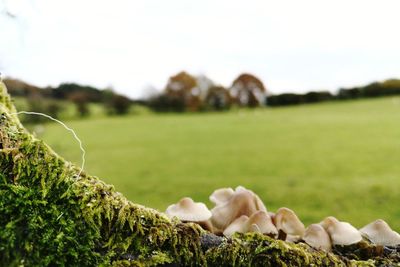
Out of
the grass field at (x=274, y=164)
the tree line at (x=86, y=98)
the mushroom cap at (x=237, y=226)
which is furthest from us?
the tree line at (x=86, y=98)

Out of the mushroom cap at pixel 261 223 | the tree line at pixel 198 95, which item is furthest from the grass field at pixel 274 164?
the tree line at pixel 198 95

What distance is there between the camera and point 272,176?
15031 mm

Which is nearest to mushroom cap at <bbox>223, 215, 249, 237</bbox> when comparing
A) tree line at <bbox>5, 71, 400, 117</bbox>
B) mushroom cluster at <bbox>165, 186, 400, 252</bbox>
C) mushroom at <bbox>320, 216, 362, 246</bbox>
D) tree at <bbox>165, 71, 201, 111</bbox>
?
mushroom cluster at <bbox>165, 186, 400, 252</bbox>

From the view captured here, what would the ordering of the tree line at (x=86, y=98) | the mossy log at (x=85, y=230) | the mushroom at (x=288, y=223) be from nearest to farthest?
the mossy log at (x=85, y=230)
the mushroom at (x=288, y=223)
the tree line at (x=86, y=98)

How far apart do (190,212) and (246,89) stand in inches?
2702

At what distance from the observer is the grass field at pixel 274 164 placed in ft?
38.8

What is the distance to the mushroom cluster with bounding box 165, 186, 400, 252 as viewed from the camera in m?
1.70

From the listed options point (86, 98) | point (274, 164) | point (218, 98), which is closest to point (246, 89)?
point (218, 98)

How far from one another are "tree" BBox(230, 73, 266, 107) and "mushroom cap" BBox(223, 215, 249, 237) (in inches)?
2515

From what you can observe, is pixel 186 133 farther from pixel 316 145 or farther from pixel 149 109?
pixel 149 109

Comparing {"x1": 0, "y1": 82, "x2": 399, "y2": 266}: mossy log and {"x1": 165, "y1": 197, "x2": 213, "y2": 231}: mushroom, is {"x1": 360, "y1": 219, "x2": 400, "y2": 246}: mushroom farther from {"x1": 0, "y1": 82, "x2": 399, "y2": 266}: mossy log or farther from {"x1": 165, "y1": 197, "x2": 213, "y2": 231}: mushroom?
{"x1": 165, "y1": 197, "x2": 213, "y2": 231}: mushroom

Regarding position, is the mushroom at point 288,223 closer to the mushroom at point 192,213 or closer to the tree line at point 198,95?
the mushroom at point 192,213

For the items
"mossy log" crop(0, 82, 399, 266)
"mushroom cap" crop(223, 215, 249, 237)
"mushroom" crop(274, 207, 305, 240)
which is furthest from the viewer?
"mushroom" crop(274, 207, 305, 240)

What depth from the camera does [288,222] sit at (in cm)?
183
